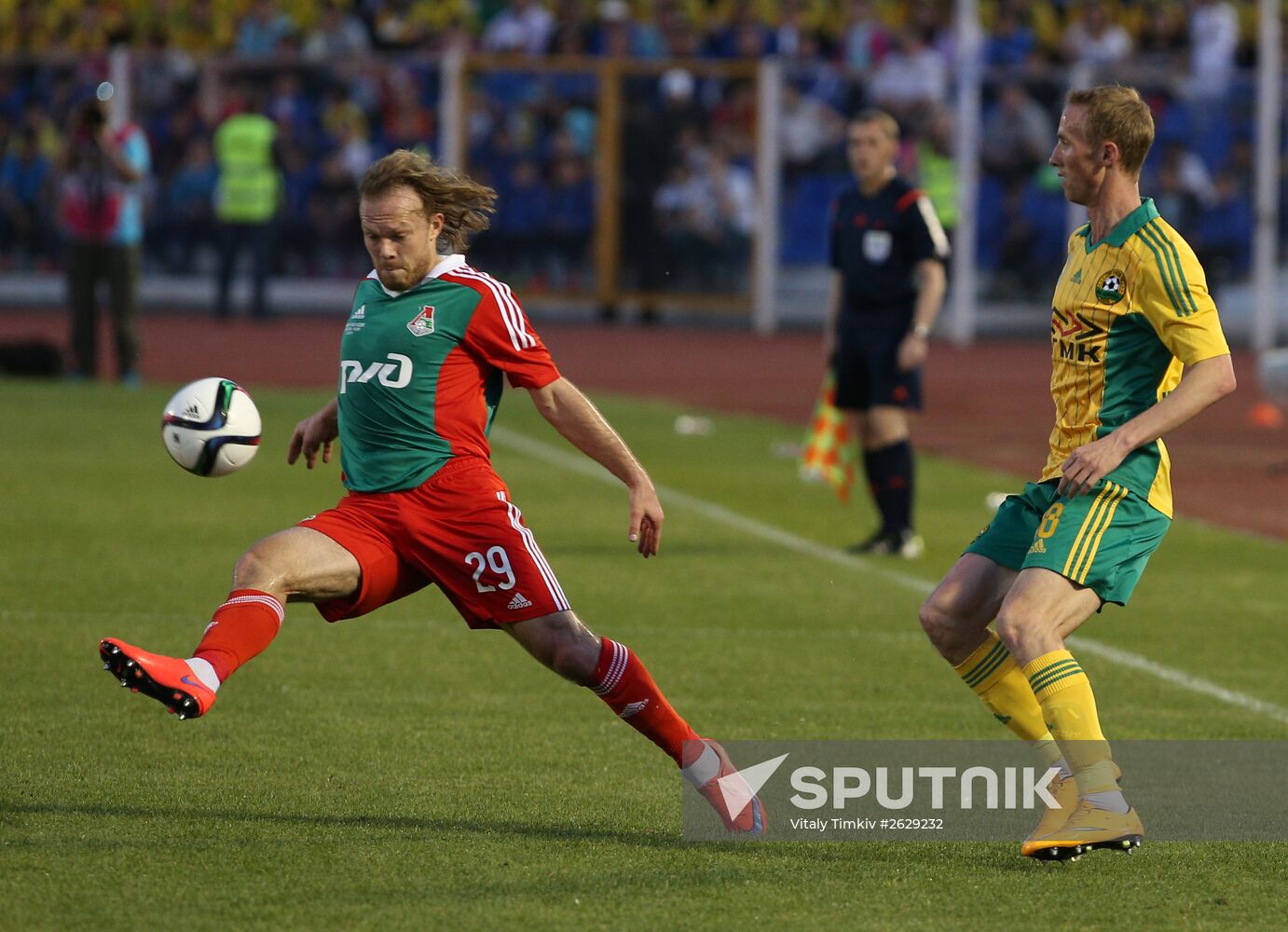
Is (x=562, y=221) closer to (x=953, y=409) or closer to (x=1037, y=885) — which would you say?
(x=953, y=409)

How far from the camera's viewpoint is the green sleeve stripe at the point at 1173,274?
511 cm

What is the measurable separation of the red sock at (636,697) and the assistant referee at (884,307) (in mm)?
5175

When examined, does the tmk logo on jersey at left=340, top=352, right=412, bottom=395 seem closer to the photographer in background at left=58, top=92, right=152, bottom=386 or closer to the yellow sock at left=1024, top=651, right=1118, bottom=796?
the yellow sock at left=1024, top=651, right=1118, bottom=796

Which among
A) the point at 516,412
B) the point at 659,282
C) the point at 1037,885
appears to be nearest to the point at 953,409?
the point at 516,412

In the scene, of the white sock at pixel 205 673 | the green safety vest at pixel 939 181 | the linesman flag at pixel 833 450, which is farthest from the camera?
the green safety vest at pixel 939 181

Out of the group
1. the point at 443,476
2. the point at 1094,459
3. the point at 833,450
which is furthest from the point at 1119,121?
the point at 833,450

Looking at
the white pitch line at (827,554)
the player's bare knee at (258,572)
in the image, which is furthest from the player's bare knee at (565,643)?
the white pitch line at (827,554)

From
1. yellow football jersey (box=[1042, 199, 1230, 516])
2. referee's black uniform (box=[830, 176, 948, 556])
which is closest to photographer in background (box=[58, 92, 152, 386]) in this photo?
referee's black uniform (box=[830, 176, 948, 556])

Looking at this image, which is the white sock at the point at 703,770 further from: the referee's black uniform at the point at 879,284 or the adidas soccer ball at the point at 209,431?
the referee's black uniform at the point at 879,284

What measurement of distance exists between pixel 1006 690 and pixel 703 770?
867mm

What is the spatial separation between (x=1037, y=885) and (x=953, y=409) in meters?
13.9

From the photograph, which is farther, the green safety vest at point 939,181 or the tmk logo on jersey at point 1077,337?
the green safety vest at point 939,181

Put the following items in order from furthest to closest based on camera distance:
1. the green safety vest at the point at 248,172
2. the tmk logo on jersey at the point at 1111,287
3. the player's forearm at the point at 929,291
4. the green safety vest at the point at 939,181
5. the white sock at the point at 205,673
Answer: the green safety vest at the point at 248,172, the green safety vest at the point at 939,181, the player's forearm at the point at 929,291, the tmk logo on jersey at the point at 1111,287, the white sock at the point at 205,673

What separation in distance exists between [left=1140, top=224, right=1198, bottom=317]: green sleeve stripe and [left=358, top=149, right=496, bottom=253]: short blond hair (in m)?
1.77
